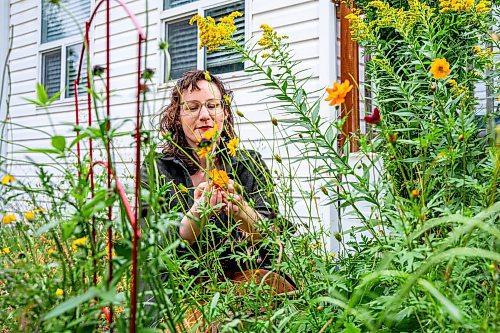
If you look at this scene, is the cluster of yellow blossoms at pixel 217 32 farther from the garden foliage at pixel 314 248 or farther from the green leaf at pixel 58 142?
the green leaf at pixel 58 142

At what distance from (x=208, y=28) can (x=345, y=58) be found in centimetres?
264

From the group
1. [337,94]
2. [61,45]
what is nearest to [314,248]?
[337,94]

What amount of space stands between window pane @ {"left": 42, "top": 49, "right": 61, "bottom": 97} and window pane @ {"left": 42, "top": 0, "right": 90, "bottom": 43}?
196 mm

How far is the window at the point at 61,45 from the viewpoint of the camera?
6.45 m

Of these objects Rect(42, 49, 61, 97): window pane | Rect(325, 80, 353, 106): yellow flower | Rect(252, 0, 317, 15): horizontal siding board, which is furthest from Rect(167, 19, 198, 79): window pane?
Rect(325, 80, 353, 106): yellow flower

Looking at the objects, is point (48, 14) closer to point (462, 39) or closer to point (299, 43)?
point (299, 43)

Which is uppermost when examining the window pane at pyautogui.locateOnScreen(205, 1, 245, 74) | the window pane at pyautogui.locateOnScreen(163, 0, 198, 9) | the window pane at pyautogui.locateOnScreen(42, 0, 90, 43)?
the window pane at pyautogui.locateOnScreen(42, 0, 90, 43)

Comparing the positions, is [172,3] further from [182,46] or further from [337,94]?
[337,94]

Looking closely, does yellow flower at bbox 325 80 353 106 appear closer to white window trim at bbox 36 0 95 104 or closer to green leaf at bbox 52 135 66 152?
green leaf at bbox 52 135 66 152

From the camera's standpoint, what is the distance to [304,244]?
1.16m

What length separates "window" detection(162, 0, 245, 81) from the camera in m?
4.57

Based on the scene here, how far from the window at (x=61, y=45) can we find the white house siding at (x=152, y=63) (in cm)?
10

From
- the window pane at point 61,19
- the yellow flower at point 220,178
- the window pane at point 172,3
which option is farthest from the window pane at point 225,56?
the yellow flower at point 220,178

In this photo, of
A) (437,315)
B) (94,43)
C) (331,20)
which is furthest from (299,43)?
(437,315)
